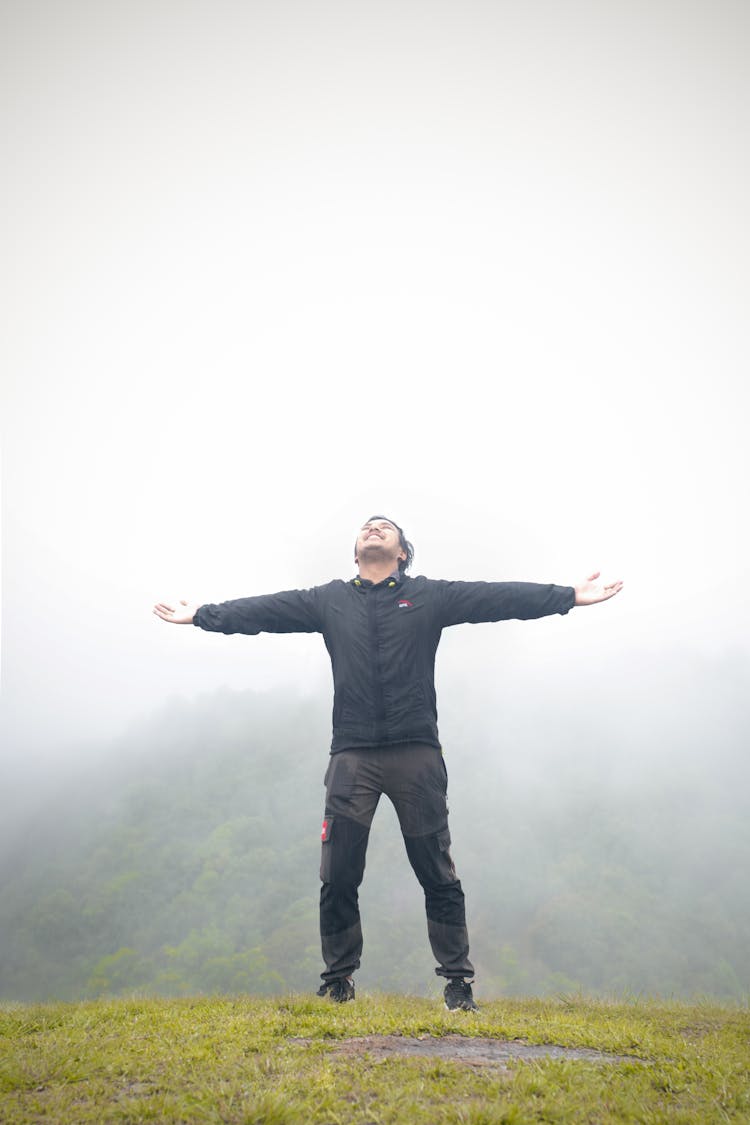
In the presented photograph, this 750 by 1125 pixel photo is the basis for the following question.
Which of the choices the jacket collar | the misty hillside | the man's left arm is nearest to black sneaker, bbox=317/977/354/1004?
the man's left arm

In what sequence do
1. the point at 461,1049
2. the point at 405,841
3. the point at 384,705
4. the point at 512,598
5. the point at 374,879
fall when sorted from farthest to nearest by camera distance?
the point at 374,879 → the point at 512,598 → the point at 384,705 → the point at 405,841 → the point at 461,1049

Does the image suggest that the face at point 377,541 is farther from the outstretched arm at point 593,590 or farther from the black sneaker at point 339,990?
the black sneaker at point 339,990

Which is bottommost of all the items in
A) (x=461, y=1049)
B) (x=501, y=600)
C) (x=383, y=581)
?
(x=461, y=1049)

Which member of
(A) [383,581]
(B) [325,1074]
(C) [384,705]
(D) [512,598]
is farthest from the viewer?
(A) [383,581]

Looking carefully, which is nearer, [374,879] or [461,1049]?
[461,1049]

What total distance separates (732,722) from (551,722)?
47643 mm

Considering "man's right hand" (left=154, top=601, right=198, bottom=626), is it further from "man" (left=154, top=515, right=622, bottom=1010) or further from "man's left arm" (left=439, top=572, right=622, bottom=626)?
"man's left arm" (left=439, top=572, right=622, bottom=626)

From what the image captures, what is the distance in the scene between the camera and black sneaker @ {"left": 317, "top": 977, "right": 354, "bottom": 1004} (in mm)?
6000

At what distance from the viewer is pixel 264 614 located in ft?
23.9

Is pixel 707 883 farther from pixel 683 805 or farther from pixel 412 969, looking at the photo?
pixel 412 969

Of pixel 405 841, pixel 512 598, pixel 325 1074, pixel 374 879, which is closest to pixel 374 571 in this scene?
pixel 512 598

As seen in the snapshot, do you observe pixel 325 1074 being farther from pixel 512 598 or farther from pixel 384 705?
pixel 512 598

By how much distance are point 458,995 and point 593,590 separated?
412cm

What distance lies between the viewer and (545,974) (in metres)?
108
